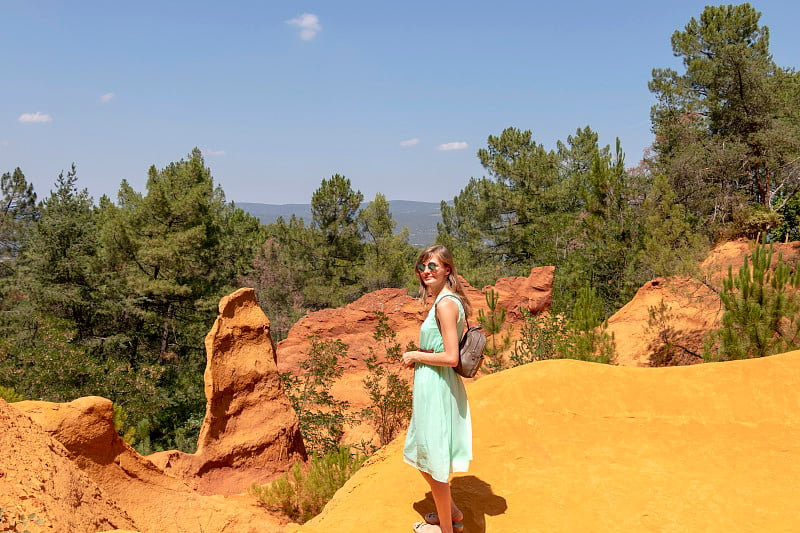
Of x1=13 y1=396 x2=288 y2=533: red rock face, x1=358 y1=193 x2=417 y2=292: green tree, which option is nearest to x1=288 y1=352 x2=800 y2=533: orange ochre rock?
x1=13 y1=396 x2=288 y2=533: red rock face

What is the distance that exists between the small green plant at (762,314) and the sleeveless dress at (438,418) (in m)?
6.20

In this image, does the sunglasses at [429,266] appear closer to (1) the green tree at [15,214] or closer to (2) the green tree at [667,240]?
(2) the green tree at [667,240]

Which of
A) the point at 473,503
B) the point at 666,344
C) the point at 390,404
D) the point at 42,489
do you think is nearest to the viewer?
the point at 42,489

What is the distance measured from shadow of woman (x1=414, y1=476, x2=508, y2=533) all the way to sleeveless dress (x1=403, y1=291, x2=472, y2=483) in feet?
1.65

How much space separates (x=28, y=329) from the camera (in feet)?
51.3

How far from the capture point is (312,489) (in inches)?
201

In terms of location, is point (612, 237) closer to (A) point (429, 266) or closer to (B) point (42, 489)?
(A) point (429, 266)

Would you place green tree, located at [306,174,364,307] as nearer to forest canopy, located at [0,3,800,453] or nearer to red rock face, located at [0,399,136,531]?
forest canopy, located at [0,3,800,453]

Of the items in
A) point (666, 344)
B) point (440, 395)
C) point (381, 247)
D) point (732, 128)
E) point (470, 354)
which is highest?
point (732, 128)

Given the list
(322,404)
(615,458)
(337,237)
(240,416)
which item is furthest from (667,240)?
(337,237)

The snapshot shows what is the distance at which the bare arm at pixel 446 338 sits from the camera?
278cm

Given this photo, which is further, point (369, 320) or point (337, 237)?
point (337, 237)

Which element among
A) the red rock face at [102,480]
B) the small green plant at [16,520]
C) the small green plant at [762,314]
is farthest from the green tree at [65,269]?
the small green plant at [762,314]

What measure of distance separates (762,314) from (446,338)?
6.58 metres
